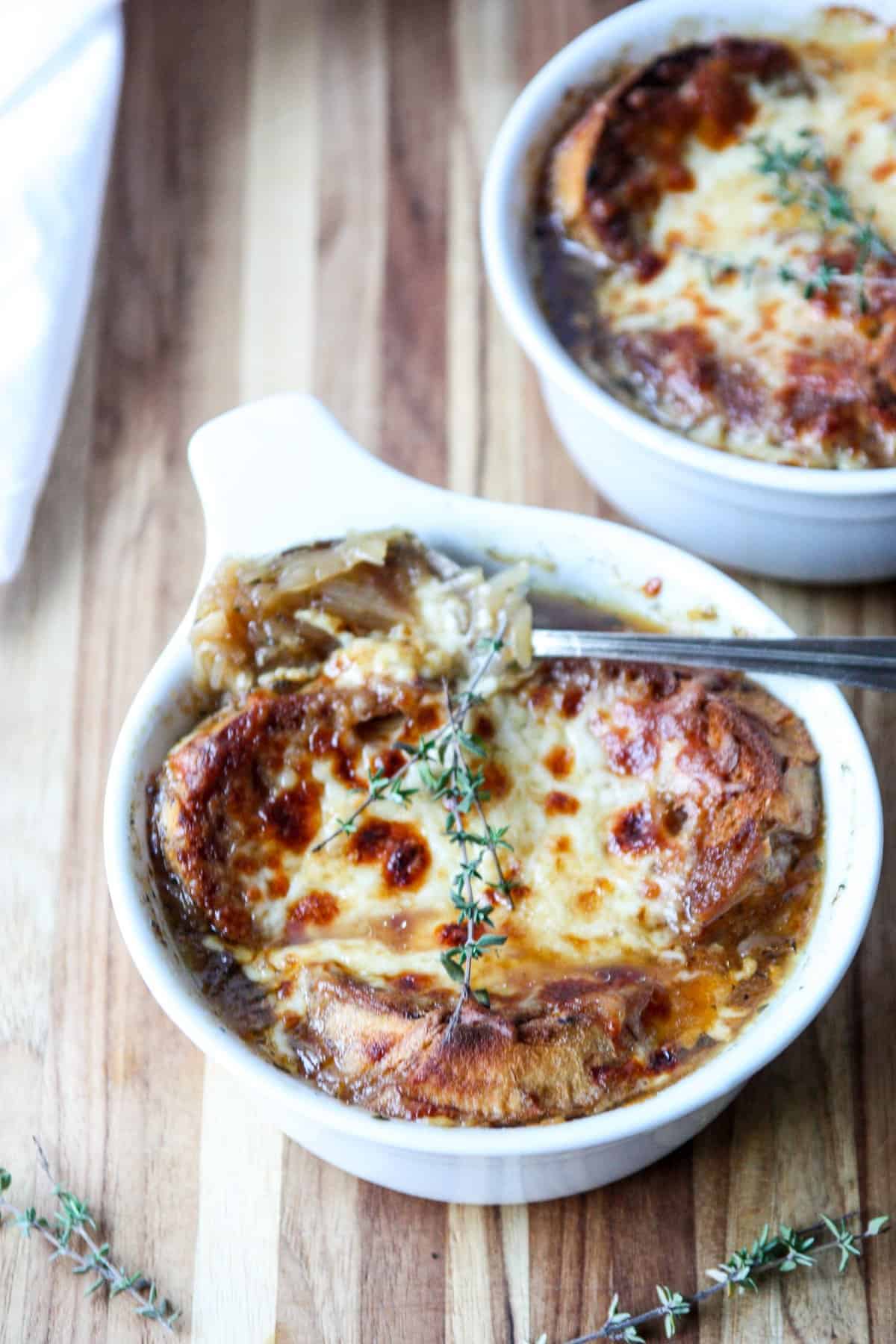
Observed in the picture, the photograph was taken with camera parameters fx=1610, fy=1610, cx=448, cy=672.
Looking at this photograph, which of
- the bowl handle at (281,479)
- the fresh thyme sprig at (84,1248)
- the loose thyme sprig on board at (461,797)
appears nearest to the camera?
the loose thyme sprig on board at (461,797)

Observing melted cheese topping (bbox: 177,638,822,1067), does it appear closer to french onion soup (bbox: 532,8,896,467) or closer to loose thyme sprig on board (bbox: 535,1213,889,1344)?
loose thyme sprig on board (bbox: 535,1213,889,1344)

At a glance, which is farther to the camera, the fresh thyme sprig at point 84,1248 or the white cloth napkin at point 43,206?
the white cloth napkin at point 43,206

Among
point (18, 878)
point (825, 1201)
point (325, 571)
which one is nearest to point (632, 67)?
point (325, 571)

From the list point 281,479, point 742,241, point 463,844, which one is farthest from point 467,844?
point 742,241

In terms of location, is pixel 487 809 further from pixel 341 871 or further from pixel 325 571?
pixel 325 571

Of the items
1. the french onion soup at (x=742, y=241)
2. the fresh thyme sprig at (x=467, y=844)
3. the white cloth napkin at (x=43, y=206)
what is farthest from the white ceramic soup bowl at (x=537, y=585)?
the white cloth napkin at (x=43, y=206)

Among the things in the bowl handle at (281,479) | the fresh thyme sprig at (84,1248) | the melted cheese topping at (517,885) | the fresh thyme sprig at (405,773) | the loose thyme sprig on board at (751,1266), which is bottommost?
the loose thyme sprig on board at (751,1266)

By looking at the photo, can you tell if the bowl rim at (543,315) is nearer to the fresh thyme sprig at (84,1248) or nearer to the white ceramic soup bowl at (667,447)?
the white ceramic soup bowl at (667,447)
